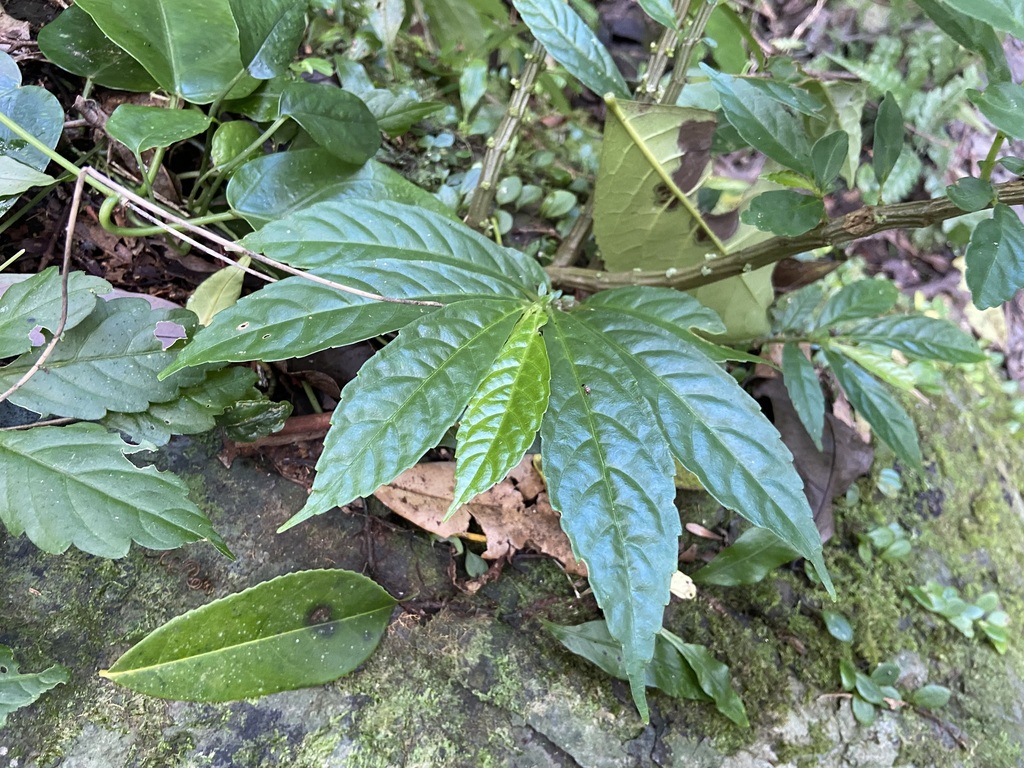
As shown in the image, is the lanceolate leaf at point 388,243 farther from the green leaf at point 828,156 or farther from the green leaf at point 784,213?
the green leaf at point 828,156

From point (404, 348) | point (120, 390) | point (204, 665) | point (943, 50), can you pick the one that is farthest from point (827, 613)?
point (943, 50)

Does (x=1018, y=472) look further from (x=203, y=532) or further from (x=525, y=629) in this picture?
(x=203, y=532)

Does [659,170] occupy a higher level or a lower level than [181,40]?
lower

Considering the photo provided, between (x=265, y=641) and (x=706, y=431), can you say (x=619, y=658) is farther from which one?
(x=265, y=641)

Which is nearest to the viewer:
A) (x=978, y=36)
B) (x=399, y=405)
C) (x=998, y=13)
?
(x=998, y=13)

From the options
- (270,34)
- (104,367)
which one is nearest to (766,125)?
(270,34)

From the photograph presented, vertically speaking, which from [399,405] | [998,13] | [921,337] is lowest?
[921,337]
